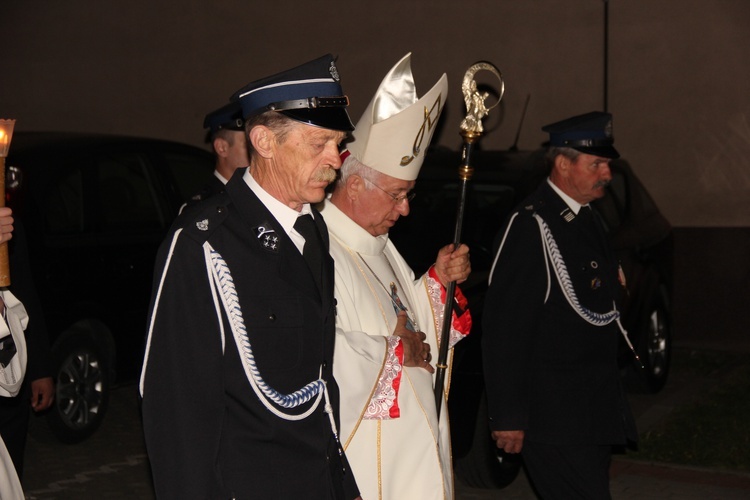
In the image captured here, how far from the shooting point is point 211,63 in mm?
13938

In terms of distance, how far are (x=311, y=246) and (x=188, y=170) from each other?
5.85 m

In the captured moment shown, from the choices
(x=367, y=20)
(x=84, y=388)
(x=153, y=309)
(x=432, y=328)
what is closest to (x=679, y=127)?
(x=367, y=20)

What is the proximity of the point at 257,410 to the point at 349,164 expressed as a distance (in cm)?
126

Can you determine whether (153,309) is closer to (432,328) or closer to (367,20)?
(432,328)

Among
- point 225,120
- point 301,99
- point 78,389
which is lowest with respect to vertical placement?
point 78,389

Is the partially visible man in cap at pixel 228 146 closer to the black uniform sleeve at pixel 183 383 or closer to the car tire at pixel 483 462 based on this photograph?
the car tire at pixel 483 462

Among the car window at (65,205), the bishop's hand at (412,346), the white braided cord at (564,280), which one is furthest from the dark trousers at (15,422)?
the car window at (65,205)

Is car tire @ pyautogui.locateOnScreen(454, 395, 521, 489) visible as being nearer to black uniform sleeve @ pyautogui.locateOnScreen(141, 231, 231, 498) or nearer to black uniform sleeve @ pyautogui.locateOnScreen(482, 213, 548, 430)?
black uniform sleeve @ pyautogui.locateOnScreen(482, 213, 548, 430)

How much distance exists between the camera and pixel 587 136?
4848 millimetres

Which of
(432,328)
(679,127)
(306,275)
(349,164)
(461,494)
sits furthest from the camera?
(679,127)

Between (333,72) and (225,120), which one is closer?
(333,72)

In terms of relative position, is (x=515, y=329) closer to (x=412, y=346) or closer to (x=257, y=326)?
(x=412, y=346)

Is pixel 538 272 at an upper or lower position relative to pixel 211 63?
lower

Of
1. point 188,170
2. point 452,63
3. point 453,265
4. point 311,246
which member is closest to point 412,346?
point 453,265
